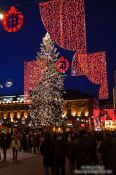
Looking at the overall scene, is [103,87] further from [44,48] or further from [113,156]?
[44,48]

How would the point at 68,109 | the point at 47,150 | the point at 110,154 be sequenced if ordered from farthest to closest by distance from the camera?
1. the point at 68,109
2. the point at 47,150
3. the point at 110,154

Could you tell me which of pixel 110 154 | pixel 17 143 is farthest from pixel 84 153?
pixel 17 143

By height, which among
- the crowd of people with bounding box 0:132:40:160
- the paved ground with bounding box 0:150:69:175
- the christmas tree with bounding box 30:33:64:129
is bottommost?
the paved ground with bounding box 0:150:69:175

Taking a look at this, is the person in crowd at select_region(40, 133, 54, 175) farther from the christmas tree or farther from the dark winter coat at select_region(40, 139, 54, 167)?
the christmas tree

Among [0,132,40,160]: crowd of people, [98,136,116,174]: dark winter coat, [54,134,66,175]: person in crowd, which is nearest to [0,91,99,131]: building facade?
[0,132,40,160]: crowd of people

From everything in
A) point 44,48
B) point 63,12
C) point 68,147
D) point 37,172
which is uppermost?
point 44,48

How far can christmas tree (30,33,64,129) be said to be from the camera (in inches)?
2034

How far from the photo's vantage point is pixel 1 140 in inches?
1030

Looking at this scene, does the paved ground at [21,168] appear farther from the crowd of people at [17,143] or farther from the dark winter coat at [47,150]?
the dark winter coat at [47,150]

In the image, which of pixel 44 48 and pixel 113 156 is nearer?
pixel 113 156

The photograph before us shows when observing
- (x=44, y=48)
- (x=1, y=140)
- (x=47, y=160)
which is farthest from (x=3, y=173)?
(x=44, y=48)

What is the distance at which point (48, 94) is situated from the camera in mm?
52219

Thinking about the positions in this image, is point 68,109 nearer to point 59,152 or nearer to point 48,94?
point 48,94

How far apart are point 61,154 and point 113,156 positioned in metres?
3.71
